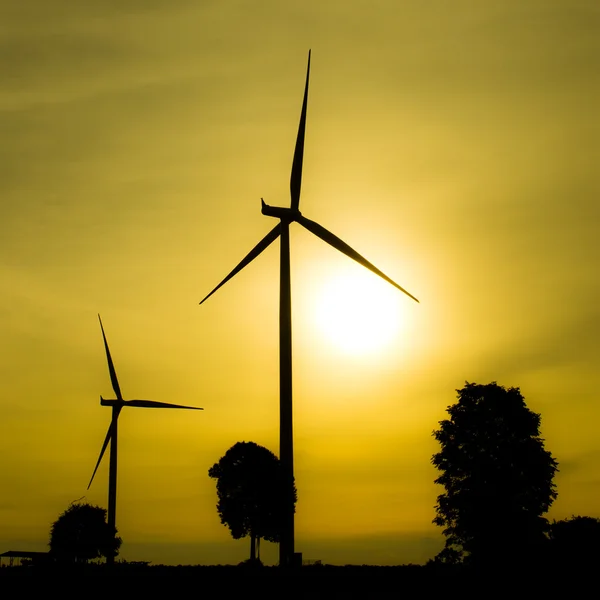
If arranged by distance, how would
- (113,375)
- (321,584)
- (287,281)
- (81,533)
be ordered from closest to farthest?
(321,584) → (287,281) → (113,375) → (81,533)

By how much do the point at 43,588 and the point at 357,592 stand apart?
54.4 ft

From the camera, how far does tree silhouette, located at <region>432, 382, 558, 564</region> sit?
86.6m

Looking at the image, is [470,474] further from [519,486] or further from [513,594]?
[513,594]

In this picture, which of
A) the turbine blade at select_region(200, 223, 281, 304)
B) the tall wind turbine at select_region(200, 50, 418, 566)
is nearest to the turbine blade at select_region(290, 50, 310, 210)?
the tall wind turbine at select_region(200, 50, 418, 566)

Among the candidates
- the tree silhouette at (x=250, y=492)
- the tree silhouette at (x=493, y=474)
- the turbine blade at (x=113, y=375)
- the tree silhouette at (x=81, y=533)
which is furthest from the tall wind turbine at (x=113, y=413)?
the tree silhouette at (x=81, y=533)

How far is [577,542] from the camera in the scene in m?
67.7

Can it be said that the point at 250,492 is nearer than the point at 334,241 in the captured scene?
No

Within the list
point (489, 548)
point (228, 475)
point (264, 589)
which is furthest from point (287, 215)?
point (228, 475)

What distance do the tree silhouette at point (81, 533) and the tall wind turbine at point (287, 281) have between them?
111 meters

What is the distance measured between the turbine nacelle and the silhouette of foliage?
104 feet

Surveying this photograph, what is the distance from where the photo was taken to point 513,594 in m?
44.4

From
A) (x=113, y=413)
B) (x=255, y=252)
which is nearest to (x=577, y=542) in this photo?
(x=255, y=252)

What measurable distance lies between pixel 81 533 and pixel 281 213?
398ft

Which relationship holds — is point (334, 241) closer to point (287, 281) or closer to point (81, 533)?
point (287, 281)
